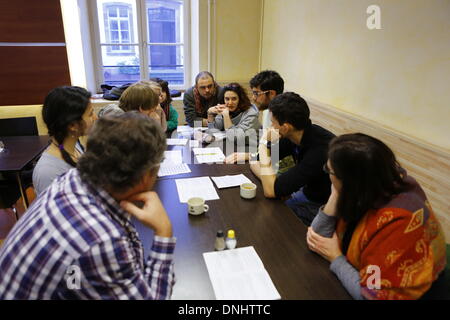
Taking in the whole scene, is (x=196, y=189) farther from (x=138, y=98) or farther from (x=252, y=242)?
(x=138, y=98)

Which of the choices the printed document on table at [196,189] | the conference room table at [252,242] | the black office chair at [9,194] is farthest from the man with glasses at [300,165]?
the black office chair at [9,194]

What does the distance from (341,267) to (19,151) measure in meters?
2.48

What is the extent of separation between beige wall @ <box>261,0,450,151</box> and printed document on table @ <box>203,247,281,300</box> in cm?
143

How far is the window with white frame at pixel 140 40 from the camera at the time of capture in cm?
429

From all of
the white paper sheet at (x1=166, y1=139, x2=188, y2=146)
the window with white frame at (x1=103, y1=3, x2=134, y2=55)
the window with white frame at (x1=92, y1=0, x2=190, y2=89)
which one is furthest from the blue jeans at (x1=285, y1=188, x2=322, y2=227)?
the window with white frame at (x1=103, y1=3, x2=134, y2=55)

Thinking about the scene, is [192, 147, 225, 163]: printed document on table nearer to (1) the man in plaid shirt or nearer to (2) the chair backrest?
(1) the man in plaid shirt

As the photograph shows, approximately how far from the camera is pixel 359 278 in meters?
1.03

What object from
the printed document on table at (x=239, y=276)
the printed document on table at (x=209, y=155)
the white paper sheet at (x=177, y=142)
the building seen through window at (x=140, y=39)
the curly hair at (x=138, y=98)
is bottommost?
the printed document on table at (x=239, y=276)

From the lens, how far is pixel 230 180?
185 centimetres

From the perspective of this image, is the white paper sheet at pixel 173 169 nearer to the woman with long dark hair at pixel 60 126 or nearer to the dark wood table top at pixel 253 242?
the dark wood table top at pixel 253 242

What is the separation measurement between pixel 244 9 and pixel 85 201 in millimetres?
4078

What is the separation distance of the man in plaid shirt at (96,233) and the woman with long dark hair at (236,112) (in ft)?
6.35

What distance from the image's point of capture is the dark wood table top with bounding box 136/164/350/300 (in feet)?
3.44

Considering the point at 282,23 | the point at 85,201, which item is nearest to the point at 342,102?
the point at 282,23
